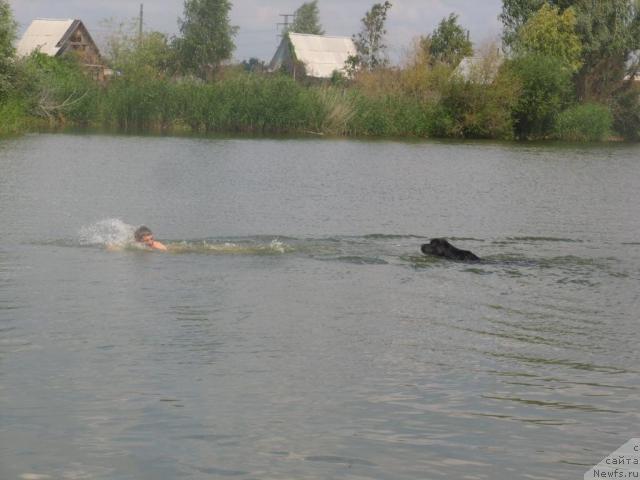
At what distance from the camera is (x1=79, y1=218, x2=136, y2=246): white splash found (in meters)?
19.2

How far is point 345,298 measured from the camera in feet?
49.4

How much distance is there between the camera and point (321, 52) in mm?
105438

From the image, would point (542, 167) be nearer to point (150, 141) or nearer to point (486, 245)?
point (150, 141)

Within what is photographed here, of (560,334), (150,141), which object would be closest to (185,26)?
(150,141)

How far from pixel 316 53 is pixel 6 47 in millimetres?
57316

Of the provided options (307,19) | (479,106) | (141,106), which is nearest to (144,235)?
(141,106)

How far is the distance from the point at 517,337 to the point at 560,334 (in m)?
0.59

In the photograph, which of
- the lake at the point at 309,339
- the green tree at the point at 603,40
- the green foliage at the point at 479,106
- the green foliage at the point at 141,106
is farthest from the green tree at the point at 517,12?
the lake at the point at 309,339

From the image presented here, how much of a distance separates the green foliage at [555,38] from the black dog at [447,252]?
2288 inches

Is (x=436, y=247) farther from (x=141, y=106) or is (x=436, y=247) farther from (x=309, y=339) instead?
(x=141, y=106)

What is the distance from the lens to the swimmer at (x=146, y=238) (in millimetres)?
18266

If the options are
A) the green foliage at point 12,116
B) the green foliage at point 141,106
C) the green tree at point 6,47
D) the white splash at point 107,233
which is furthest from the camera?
the green foliage at point 141,106

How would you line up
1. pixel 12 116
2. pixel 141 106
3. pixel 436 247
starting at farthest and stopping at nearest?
pixel 141 106 → pixel 12 116 → pixel 436 247

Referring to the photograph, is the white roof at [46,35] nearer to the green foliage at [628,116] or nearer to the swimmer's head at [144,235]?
the green foliage at [628,116]
